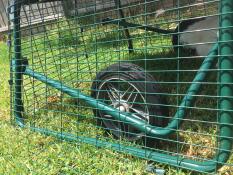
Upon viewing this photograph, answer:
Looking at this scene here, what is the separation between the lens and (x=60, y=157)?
1843mm


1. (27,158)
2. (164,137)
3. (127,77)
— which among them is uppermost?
(127,77)

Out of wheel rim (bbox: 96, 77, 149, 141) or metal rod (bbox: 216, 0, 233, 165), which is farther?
wheel rim (bbox: 96, 77, 149, 141)

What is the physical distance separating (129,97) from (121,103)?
0.17ft

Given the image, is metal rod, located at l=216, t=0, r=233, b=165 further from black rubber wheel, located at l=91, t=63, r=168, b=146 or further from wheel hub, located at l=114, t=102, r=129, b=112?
wheel hub, located at l=114, t=102, r=129, b=112

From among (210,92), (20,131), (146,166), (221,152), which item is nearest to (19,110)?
(20,131)

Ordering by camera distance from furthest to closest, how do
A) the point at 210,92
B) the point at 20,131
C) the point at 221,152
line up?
the point at 210,92, the point at 20,131, the point at 221,152

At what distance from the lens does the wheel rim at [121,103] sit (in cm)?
179

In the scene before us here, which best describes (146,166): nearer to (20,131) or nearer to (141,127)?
(141,127)

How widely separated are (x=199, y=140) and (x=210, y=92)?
→ 1.93 feet

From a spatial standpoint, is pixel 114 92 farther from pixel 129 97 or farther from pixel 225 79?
pixel 225 79

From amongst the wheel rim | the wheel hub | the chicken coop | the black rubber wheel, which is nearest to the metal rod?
the chicken coop

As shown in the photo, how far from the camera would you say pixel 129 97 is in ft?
6.01

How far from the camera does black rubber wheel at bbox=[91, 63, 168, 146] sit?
1.72 metres

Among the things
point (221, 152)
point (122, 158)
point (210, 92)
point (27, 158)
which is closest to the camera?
point (221, 152)
